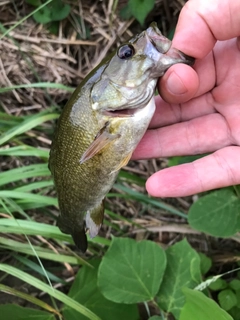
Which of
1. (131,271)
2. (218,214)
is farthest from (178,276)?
(218,214)

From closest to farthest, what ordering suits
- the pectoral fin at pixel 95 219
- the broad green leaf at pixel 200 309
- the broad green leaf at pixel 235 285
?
the broad green leaf at pixel 200 309
the pectoral fin at pixel 95 219
the broad green leaf at pixel 235 285

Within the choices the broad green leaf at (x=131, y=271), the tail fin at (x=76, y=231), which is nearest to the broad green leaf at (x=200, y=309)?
the broad green leaf at (x=131, y=271)

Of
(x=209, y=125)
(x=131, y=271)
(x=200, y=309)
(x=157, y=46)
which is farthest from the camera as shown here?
(x=131, y=271)

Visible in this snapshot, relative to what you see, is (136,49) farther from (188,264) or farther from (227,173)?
(188,264)

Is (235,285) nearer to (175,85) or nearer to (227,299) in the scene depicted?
(227,299)

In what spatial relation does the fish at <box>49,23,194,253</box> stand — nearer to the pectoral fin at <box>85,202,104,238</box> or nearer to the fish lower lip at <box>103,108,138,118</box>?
the fish lower lip at <box>103,108,138,118</box>

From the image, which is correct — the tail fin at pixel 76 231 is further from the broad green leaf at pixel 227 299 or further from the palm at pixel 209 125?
the broad green leaf at pixel 227 299

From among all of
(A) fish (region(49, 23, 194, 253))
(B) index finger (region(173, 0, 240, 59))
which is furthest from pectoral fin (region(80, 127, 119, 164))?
(B) index finger (region(173, 0, 240, 59))
